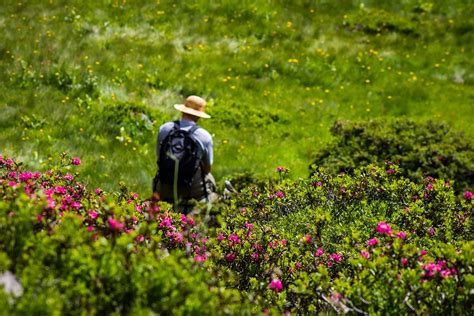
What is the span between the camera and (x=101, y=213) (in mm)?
4039

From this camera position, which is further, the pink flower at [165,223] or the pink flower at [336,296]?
the pink flower at [165,223]

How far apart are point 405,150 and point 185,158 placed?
12.3ft

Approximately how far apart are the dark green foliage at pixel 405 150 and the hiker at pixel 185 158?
2.07 m

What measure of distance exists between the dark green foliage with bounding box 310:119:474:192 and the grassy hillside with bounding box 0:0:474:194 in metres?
1.38

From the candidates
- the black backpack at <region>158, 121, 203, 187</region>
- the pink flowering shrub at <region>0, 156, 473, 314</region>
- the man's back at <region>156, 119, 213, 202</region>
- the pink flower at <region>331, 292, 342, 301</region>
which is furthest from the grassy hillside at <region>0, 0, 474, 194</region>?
the pink flower at <region>331, 292, 342, 301</region>

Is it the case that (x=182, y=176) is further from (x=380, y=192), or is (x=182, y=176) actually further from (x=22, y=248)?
(x=22, y=248)

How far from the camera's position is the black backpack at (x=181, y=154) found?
7.17 m

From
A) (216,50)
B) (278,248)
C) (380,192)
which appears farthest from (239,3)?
(278,248)

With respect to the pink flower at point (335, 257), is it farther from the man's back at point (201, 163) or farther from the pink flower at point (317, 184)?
the man's back at point (201, 163)

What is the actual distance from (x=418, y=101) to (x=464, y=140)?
197 inches

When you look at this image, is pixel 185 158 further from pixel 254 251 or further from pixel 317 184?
pixel 254 251

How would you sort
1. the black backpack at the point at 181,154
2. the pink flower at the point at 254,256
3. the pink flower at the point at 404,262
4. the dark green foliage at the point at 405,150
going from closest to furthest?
1. the pink flower at the point at 404,262
2. the pink flower at the point at 254,256
3. the black backpack at the point at 181,154
4. the dark green foliage at the point at 405,150

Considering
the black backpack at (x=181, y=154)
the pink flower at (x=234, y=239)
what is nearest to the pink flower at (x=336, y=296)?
the pink flower at (x=234, y=239)

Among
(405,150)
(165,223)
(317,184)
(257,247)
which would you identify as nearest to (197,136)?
(317,184)
